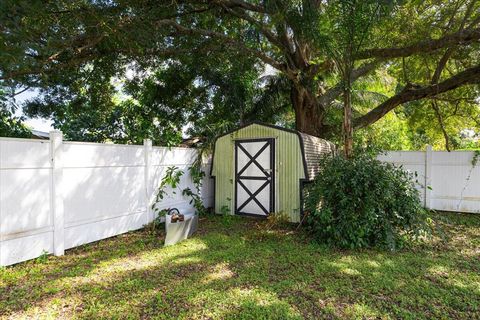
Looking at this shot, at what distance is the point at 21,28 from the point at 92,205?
2.53 meters

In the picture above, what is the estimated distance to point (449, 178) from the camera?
7105 mm

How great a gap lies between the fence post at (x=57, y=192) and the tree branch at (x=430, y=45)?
542cm

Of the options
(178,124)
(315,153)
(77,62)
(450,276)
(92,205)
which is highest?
(77,62)

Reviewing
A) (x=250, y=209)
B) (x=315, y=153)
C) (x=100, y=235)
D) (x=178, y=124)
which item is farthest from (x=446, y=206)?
(x=178, y=124)

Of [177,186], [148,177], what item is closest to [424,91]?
[177,186]

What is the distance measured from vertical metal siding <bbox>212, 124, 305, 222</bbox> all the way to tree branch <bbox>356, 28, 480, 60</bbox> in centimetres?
223

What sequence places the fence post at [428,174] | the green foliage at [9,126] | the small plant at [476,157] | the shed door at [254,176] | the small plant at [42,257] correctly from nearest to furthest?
1. the small plant at [42,257]
2. the green foliage at [9,126]
3. the shed door at [254,176]
4. the small plant at [476,157]
5. the fence post at [428,174]

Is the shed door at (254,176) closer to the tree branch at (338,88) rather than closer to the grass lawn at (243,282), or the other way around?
the grass lawn at (243,282)

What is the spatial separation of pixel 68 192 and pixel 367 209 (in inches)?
175

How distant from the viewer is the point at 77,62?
238 inches

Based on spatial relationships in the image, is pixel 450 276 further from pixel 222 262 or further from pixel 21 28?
pixel 21 28

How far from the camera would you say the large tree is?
4016 mm

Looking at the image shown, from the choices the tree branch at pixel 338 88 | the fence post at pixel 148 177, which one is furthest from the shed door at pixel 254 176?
the tree branch at pixel 338 88

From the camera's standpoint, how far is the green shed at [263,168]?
19.2ft
